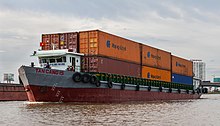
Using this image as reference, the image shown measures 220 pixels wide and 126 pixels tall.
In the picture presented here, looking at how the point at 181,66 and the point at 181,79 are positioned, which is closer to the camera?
the point at 181,79

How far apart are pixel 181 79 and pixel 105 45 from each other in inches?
1159

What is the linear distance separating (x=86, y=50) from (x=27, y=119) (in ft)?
58.0

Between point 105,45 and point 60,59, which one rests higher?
point 105,45

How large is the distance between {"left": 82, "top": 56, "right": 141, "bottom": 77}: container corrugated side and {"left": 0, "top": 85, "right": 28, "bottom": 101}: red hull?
59.5ft

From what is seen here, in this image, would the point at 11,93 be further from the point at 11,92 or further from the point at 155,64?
the point at 155,64

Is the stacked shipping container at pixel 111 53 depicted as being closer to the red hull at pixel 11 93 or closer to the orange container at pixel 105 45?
the orange container at pixel 105 45

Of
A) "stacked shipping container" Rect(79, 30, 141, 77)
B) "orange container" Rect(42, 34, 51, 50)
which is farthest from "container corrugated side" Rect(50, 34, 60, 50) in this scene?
"stacked shipping container" Rect(79, 30, 141, 77)

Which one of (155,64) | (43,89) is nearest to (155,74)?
(155,64)

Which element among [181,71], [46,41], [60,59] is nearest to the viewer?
[60,59]

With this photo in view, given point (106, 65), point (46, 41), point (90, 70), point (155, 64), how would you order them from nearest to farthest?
point (90, 70) < point (106, 65) < point (46, 41) < point (155, 64)

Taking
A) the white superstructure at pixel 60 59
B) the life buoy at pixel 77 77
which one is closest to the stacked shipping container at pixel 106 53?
the white superstructure at pixel 60 59

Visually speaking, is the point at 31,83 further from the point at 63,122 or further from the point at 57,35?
the point at 63,122

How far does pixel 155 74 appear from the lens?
52.0 m

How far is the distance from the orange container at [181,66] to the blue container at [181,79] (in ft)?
2.24
